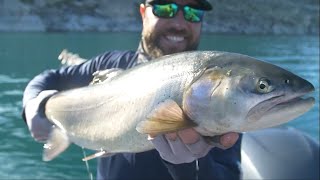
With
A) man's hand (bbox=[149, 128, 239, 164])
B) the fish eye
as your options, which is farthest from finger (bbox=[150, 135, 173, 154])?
the fish eye

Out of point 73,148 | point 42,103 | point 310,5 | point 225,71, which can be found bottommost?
point 310,5

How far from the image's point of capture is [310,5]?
87562 mm

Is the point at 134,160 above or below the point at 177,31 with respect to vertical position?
below

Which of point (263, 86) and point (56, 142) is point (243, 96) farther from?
point (56, 142)

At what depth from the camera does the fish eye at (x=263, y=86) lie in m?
2.33

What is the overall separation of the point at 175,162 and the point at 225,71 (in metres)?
0.65

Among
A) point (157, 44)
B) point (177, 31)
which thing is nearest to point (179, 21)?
point (177, 31)

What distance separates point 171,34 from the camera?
3.81m

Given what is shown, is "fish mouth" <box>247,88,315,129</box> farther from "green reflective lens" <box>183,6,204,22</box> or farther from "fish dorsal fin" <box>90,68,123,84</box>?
"green reflective lens" <box>183,6,204,22</box>

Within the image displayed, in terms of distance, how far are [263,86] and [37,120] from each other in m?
1.94

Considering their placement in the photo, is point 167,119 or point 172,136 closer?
point 167,119

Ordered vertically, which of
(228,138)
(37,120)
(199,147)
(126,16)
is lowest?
(126,16)

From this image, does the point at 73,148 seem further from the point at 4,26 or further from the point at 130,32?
the point at 130,32

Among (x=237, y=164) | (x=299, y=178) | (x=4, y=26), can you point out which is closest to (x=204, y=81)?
(x=237, y=164)
